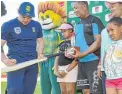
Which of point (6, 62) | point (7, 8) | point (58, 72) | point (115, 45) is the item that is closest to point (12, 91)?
point (6, 62)

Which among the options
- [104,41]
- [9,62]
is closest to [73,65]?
[104,41]

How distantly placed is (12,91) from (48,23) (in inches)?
56.8

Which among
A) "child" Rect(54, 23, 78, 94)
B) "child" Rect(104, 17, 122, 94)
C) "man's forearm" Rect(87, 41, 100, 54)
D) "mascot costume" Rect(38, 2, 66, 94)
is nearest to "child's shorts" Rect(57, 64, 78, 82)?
"child" Rect(54, 23, 78, 94)

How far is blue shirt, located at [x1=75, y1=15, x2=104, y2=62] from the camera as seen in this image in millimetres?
3953

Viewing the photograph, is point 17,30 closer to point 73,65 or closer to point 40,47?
point 40,47

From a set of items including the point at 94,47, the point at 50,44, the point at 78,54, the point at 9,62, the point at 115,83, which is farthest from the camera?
the point at 50,44

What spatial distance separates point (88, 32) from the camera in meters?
4.02

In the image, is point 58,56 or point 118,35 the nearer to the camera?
point 118,35

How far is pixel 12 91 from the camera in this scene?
3766 millimetres

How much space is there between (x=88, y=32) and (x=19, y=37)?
2.58ft

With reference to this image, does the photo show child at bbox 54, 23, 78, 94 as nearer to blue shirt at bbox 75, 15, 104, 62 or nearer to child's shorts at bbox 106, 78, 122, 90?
blue shirt at bbox 75, 15, 104, 62

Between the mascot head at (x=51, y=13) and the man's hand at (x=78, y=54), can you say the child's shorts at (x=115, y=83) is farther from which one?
the mascot head at (x=51, y=13)

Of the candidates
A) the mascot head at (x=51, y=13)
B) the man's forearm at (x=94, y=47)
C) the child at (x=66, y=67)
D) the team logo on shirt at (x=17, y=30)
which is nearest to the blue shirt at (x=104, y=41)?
the man's forearm at (x=94, y=47)

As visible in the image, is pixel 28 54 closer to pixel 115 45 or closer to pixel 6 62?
pixel 6 62
